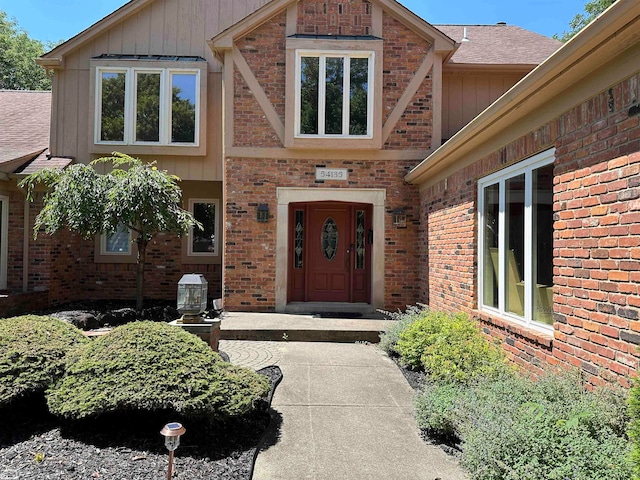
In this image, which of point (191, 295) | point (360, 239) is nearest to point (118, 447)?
point (191, 295)

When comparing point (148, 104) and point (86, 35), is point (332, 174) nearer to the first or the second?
point (148, 104)

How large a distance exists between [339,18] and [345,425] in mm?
7902

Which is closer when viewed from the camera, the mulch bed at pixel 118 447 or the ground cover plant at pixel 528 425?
the ground cover plant at pixel 528 425

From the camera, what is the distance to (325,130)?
8695 mm

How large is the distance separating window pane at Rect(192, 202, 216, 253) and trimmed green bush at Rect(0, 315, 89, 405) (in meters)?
6.74

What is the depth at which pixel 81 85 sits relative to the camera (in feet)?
33.6

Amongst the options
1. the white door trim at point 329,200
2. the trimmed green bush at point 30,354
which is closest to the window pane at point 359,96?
the white door trim at point 329,200

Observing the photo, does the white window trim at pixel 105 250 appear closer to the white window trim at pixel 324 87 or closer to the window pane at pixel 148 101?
the window pane at pixel 148 101

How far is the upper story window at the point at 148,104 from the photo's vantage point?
32.9 ft

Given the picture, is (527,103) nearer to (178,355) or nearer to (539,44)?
(178,355)

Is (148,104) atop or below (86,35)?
below

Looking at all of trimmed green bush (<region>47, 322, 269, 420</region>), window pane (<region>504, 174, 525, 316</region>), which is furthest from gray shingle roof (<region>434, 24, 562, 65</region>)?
trimmed green bush (<region>47, 322, 269, 420</region>)

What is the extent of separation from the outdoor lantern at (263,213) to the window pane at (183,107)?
2.80m

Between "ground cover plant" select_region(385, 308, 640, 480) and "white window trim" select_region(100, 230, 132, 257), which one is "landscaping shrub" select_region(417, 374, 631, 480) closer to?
"ground cover plant" select_region(385, 308, 640, 480)
